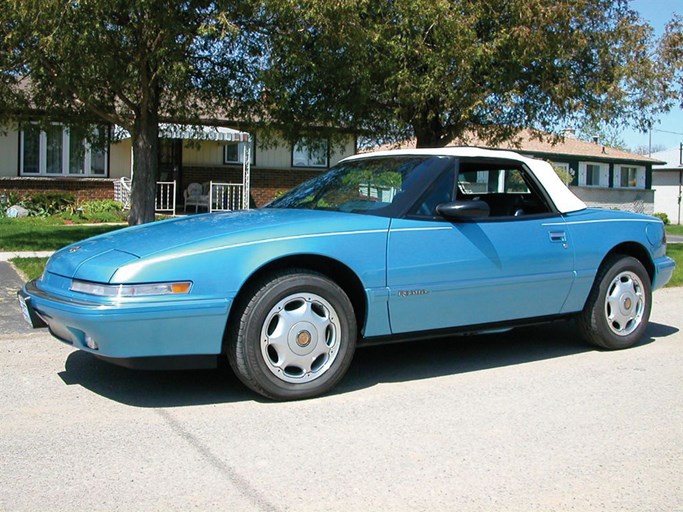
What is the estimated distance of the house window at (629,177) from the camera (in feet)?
127

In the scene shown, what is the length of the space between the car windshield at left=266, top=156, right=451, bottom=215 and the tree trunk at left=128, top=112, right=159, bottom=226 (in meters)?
6.04

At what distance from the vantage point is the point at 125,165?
22.9 meters

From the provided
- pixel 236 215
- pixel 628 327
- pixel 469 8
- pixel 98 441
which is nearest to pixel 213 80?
pixel 469 8

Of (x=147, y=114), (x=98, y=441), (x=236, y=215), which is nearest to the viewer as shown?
(x=98, y=441)

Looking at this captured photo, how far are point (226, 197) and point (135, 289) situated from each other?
19522 mm

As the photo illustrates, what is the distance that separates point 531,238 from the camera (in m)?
5.77

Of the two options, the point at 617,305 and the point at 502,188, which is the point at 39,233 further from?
the point at 617,305

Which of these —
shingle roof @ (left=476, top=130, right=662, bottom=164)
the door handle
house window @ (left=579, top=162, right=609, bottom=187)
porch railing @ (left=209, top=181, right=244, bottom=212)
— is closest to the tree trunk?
the door handle

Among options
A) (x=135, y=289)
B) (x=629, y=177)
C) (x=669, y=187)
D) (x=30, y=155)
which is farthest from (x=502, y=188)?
(x=669, y=187)

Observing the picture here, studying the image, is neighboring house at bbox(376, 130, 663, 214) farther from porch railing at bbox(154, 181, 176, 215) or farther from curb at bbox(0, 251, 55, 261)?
curb at bbox(0, 251, 55, 261)

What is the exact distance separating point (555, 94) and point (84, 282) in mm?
10061

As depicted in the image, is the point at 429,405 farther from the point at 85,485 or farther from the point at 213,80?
the point at 213,80

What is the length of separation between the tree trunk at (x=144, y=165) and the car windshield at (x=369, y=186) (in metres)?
6.04

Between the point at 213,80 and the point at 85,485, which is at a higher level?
the point at 213,80
